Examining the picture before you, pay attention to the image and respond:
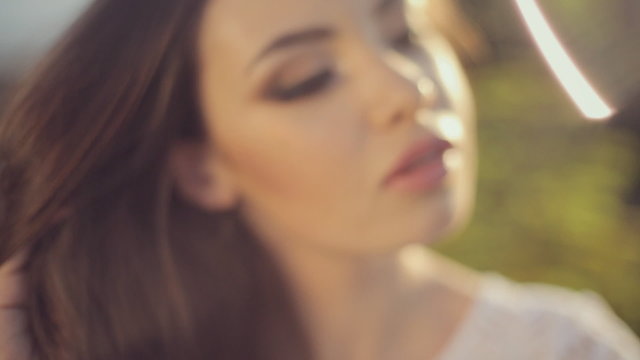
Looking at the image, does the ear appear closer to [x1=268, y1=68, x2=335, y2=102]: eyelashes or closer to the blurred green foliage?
[x1=268, y1=68, x2=335, y2=102]: eyelashes

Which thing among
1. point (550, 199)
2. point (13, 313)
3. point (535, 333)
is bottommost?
point (550, 199)

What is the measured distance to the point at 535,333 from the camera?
116 cm

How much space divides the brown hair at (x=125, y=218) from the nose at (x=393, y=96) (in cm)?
20

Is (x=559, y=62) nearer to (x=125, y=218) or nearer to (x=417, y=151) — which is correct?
(x=417, y=151)

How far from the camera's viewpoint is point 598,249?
1.98 m

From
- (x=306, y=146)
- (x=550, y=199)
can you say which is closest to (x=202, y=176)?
(x=306, y=146)

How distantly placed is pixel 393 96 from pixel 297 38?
0.35 feet

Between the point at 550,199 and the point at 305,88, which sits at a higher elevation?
the point at 305,88

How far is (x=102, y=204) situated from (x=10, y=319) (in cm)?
15

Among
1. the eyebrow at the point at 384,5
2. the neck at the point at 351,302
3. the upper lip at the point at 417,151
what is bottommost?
the neck at the point at 351,302

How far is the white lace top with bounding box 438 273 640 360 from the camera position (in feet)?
3.75

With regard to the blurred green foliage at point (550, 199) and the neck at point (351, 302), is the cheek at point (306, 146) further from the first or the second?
the blurred green foliage at point (550, 199)

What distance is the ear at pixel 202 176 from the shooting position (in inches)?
43.2

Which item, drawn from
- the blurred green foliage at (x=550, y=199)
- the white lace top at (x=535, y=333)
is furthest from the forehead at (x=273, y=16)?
the blurred green foliage at (x=550, y=199)
